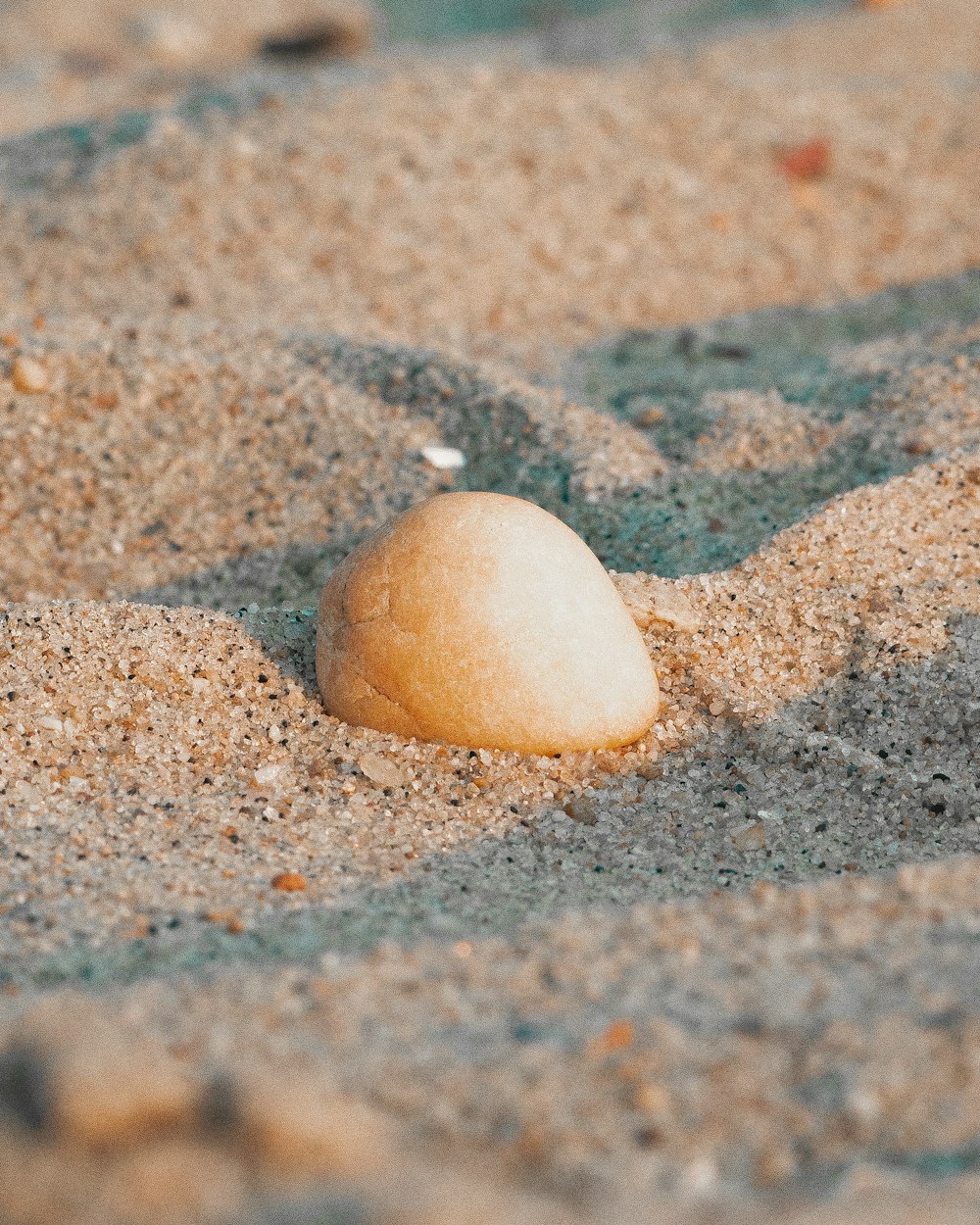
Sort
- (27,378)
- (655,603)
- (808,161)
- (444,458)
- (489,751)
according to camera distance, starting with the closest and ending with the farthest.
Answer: (489,751), (655,603), (444,458), (27,378), (808,161)

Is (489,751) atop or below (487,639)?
below

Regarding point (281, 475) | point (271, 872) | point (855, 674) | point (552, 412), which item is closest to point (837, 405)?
point (552, 412)

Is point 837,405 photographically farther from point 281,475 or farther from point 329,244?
point 329,244

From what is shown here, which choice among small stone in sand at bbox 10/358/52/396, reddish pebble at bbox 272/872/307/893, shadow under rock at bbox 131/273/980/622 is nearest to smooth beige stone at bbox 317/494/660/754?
reddish pebble at bbox 272/872/307/893

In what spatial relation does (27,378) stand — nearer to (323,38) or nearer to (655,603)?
(655,603)

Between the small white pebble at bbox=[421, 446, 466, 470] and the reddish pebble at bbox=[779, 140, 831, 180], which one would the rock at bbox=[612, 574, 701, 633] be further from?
the reddish pebble at bbox=[779, 140, 831, 180]

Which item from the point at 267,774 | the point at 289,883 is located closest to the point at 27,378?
the point at 267,774
